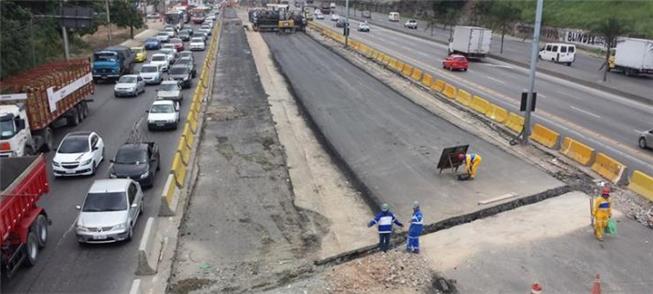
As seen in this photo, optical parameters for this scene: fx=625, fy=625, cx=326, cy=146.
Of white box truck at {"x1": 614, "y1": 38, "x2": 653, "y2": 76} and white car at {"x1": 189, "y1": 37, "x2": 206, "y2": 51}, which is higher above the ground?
white box truck at {"x1": 614, "y1": 38, "x2": 653, "y2": 76}

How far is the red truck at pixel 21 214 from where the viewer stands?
14.4m

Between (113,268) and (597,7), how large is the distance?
87.8 metres

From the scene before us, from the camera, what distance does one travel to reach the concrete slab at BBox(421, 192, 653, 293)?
14.6 m

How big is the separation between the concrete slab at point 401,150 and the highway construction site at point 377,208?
0.09 meters

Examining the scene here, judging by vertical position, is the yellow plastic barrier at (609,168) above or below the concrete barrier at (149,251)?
above

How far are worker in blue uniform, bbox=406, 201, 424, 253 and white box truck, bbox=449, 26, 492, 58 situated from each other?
47.2 metres

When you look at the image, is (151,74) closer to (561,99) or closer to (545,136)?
(561,99)

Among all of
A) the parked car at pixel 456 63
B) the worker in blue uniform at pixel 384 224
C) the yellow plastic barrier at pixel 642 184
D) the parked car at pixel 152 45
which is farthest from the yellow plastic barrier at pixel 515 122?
the parked car at pixel 152 45

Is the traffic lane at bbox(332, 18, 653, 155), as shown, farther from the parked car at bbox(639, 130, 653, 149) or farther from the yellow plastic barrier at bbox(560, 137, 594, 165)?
the yellow plastic barrier at bbox(560, 137, 594, 165)

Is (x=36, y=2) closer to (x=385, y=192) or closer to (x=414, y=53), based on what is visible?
(x=414, y=53)

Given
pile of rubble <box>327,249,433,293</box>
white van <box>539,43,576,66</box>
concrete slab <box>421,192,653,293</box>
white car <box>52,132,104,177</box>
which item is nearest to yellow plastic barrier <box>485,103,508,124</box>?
concrete slab <box>421,192,653,293</box>

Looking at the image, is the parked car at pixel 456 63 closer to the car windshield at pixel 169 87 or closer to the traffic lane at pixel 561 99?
the traffic lane at pixel 561 99

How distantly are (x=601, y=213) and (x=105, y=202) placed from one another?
45.4 ft

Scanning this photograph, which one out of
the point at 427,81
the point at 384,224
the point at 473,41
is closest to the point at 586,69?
the point at 473,41
